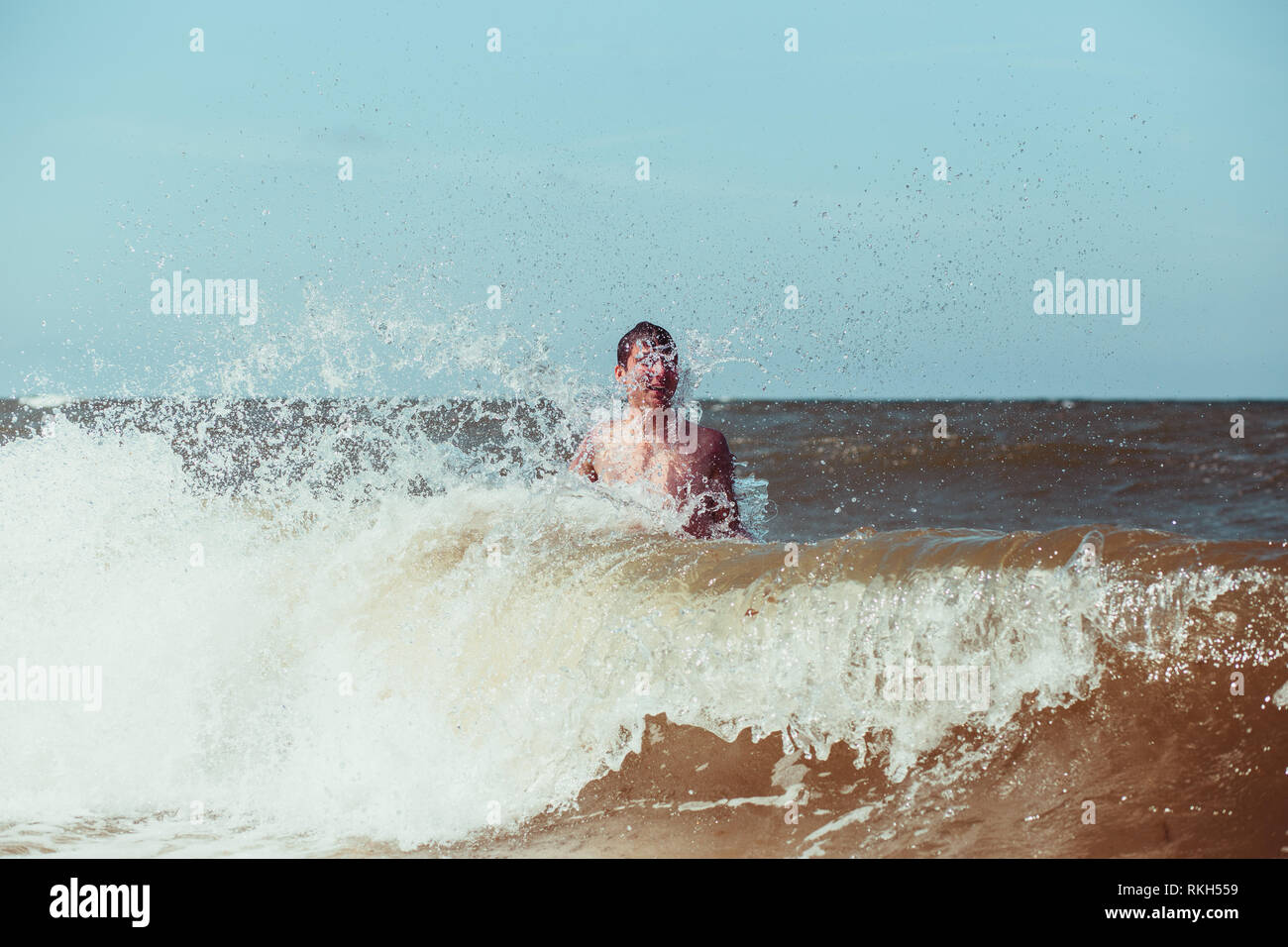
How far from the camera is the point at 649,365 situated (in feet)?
15.5

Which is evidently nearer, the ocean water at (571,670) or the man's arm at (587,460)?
Result: the ocean water at (571,670)

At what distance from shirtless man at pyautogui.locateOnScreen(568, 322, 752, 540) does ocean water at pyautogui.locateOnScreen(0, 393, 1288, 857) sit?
21 centimetres

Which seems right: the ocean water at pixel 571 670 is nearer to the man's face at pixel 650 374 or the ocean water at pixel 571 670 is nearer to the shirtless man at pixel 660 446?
the shirtless man at pixel 660 446

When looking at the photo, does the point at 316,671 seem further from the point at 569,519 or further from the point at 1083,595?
the point at 1083,595

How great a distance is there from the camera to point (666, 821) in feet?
10.3

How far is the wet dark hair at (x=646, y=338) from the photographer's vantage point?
15.5 ft

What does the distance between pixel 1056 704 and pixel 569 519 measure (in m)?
2.12

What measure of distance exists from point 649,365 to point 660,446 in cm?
39

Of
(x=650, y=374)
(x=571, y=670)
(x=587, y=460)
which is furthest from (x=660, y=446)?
(x=571, y=670)

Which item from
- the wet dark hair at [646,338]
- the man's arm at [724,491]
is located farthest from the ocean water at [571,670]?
the wet dark hair at [646,338]

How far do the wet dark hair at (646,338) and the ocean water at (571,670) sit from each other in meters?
0.56

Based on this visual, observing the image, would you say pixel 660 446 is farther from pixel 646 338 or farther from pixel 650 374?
pixel 646 338

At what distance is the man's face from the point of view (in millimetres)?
4719
